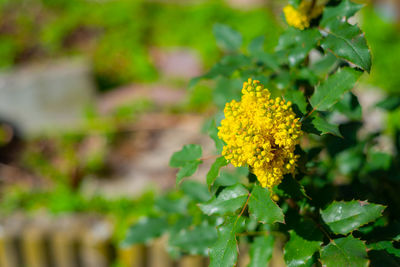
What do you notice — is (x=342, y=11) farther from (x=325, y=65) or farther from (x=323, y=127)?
(x=323, y=127)

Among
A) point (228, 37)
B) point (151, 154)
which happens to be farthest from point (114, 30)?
point (228, 37)

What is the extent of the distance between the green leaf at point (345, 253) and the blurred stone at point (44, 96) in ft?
10.5

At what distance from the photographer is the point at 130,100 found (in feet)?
13.2

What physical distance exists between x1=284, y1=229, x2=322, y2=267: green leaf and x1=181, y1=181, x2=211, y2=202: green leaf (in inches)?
16.1

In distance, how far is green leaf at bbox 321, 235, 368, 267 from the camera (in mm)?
796

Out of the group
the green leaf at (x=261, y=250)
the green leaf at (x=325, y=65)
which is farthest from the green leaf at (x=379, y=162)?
the green leaf at (x=261, y=250)

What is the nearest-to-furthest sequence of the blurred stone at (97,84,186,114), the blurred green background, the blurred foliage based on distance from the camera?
the blurred green background → the blurred stone at (97,84,186,114) → the blurred foliage

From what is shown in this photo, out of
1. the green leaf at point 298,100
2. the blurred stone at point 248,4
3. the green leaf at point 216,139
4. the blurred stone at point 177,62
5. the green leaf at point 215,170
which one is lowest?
the blurred stone at point 177,62

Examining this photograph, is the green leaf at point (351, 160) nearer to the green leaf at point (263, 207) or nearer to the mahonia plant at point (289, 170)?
the mahonia plant at point (289, 170)

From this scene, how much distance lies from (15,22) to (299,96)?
5.36m

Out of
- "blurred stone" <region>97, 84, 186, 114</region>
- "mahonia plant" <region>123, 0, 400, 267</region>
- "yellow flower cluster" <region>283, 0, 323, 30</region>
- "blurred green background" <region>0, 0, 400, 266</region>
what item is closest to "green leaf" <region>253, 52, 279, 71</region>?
"mahonia plant" <region>123, 0, 400, 267</region>

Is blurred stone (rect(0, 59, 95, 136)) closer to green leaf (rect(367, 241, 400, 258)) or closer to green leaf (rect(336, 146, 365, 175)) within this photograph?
green leaf (rect(336, 146, 365, 175))

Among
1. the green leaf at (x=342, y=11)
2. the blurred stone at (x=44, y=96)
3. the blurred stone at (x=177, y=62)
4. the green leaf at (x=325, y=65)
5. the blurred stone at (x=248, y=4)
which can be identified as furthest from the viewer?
the blurred stone at (x=248, y=4)

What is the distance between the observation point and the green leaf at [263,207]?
799 millimetres
